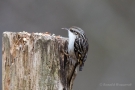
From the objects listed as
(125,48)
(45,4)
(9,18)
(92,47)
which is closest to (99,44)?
(92,47)

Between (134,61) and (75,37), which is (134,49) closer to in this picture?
(134,61)

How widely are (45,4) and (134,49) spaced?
1.74m

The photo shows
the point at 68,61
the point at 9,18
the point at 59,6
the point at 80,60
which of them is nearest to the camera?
the point at 68,61

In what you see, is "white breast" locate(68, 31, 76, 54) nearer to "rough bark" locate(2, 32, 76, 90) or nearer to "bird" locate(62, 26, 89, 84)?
"bird" locate(62, 26, 89, 84)

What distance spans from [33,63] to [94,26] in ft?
9.53

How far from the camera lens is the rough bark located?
70.7 inches

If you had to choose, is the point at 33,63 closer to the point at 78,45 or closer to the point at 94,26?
the point at 78,45

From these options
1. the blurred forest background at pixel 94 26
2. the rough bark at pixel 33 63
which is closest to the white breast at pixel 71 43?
the rough bark at pixel 33 63

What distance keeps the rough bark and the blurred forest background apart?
2351 millimetres

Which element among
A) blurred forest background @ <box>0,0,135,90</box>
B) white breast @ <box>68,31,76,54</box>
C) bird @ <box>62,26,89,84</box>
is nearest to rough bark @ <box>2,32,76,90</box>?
white breast @ <box>68,31,76,54</box>

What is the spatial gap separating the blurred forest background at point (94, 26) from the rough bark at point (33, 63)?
235 cm

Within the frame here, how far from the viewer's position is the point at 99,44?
4578mm

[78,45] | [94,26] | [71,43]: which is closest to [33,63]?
[71,43]

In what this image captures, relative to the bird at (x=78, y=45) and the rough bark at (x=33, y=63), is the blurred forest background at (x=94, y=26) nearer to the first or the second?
the bird at (x=78, y=45)
